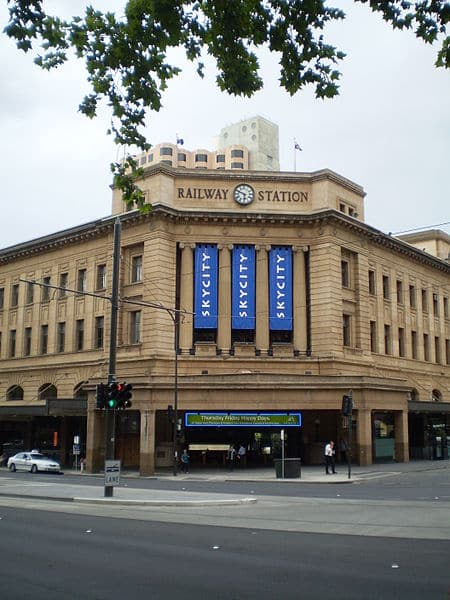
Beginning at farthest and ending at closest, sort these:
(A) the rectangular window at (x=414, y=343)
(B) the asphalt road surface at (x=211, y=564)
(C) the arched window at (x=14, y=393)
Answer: (A) the rectangular window at (x=414, y=343) < (C) the arched window at (x=14, y=393) < (B) the asphalt road surface at (x=211, y=564)

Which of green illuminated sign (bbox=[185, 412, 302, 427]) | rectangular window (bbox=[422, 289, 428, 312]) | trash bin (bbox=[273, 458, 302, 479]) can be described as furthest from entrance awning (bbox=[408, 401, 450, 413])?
trash bin (bbox=[273, 458, 302, 479])

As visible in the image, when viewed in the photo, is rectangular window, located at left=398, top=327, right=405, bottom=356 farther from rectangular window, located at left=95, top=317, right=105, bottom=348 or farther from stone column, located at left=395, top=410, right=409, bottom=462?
rectangular window, located at left=95, top=317, right=105, bottom=348

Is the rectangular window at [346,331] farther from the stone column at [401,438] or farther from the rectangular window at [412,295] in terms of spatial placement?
the rectangular window at [412,295]

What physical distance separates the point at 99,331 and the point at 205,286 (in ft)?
30.9

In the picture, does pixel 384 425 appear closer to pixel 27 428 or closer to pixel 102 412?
pixel 102 412

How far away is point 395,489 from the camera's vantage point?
27.6 m

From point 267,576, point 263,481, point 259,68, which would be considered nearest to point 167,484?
point 263,481

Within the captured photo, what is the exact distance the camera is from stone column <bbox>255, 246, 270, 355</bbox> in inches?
1754

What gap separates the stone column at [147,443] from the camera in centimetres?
3959

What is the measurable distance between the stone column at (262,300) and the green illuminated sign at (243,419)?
191 inches

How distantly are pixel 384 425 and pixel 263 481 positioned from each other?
48.1 feet

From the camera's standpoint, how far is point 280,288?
45.4 metres

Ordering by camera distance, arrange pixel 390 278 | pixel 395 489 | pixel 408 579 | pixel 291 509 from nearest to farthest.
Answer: pixel 408 579 < pixel 291 509 < pixel 395 489 < pixel 390 278

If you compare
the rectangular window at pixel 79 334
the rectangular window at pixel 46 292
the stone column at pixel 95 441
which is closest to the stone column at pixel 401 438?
the stone column at pixel 95 441
